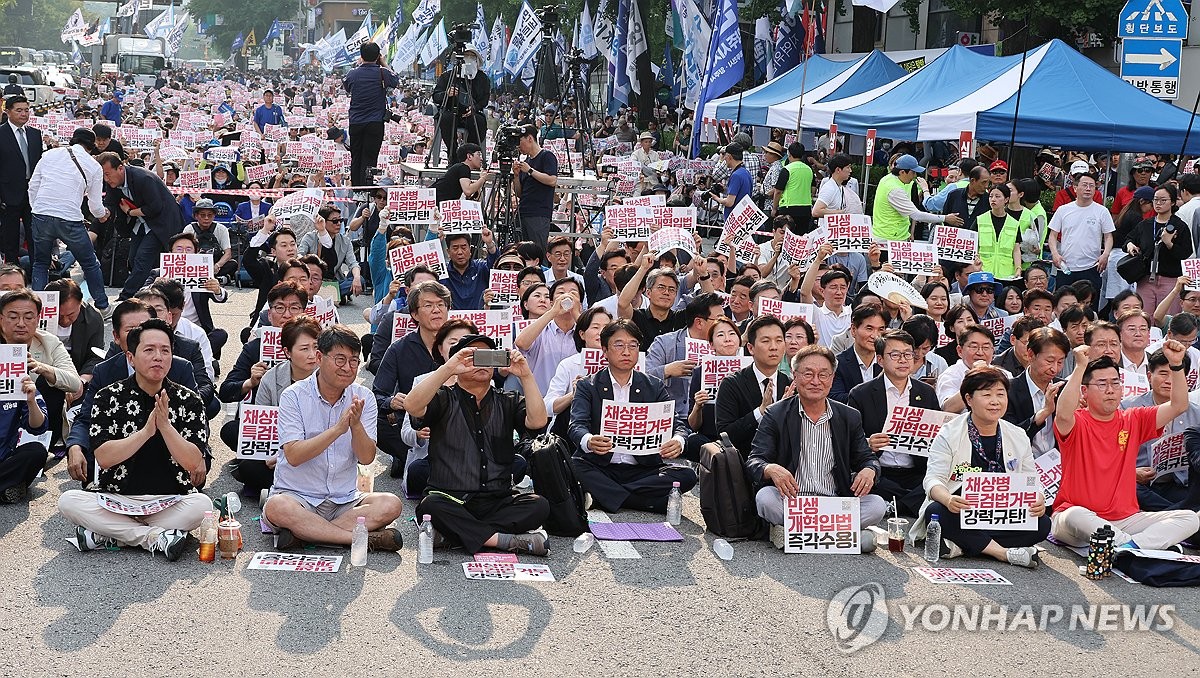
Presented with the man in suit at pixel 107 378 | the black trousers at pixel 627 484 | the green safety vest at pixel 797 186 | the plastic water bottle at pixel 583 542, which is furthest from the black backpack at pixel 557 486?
the green safety vest at pixel 797 186

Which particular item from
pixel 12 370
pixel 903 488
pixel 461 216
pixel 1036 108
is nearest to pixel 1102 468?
pixel 903 488

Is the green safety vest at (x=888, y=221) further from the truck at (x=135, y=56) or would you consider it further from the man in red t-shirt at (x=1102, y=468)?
the truck at (x=135, y=56)

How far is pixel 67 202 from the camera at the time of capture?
13891 mm

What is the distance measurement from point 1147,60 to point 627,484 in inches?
337

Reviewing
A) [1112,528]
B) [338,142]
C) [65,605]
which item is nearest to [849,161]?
[1112,528]

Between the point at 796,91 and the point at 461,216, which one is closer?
the point at 461,216

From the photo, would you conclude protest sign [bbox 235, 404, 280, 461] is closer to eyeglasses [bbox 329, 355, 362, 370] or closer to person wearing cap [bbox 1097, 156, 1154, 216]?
eyeglasses [bbox 329, 355, 362, 370]

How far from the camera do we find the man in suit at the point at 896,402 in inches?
336

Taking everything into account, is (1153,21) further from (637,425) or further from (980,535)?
(637,425)

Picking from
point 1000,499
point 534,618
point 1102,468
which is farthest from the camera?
point 1102,468

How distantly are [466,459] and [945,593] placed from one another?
244cm

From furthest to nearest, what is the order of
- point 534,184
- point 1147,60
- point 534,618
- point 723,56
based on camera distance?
point 723,56 → point 534,184 → point 1147,60 → point 534,618

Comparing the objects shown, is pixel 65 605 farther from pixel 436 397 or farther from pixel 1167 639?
pixel 1167 639

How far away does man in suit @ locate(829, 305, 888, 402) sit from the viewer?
9.10m
